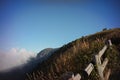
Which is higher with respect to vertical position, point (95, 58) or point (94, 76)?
point (95, 58)

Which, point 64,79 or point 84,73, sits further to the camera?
point 84,73

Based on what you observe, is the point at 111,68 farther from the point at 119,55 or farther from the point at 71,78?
the point at 71,78

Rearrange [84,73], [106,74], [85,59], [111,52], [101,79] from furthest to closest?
[111,52], [85,59], [106,74], [101,79], [84,73]

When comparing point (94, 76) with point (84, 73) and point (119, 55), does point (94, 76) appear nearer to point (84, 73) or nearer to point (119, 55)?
point (84, 73)

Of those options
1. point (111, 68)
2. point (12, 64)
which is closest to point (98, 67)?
point (111, 68)

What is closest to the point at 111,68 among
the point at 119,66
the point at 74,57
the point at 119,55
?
the point at 119,66

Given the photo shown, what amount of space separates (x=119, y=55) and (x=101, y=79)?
4470mm

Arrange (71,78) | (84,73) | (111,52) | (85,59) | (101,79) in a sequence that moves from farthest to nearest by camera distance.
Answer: (111,52) → (85,59) → (101,79) → (84,73) → (71,78)

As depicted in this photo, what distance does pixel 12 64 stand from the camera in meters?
68.6

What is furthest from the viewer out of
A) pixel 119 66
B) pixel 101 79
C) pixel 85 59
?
pixel 119 66

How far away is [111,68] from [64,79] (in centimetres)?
553

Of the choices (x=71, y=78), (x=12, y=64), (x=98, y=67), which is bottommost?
(x=12, y=64)

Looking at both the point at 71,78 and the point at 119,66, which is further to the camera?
the point at 119,66

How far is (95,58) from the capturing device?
8781 millimetres
